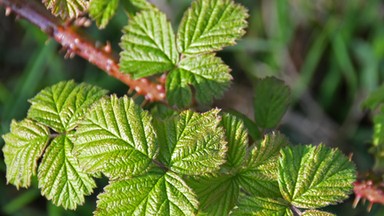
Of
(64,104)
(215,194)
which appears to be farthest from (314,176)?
(64,104)

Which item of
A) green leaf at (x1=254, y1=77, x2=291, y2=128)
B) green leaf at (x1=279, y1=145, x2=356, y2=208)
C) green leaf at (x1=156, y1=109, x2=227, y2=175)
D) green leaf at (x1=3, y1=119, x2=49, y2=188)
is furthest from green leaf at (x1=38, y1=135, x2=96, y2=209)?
green leaf at (x1=254, y1=77, x2=291, y2=128)

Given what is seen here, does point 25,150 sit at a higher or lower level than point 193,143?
lower

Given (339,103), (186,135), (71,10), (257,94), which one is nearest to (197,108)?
(257,94)

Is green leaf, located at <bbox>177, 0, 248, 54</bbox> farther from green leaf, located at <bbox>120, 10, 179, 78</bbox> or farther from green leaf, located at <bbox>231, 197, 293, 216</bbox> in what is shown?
green leaf, located at <bbox>231, 197, 293, 216</bbox>

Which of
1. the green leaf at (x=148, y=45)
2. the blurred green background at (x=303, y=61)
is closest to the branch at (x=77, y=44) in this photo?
the green leaf at (x=148, y=45)

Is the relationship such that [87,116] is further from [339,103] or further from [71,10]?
[339,103]

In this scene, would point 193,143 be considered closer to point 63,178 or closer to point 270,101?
point 63,178
